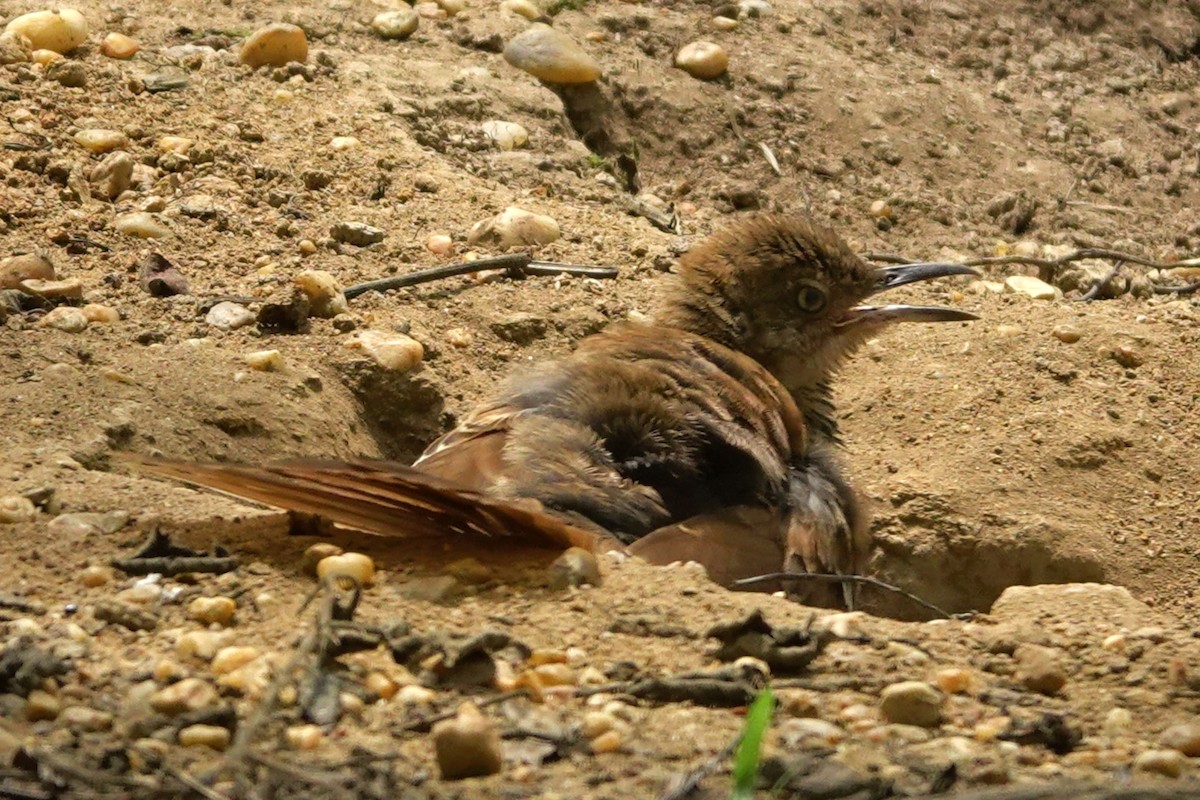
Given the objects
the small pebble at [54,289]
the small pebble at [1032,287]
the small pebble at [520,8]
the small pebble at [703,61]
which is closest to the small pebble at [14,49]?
the small pebble at [54,289]

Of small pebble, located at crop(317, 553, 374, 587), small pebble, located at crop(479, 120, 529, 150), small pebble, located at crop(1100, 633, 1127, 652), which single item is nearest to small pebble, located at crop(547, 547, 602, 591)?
small pebble, located at crop(317, 553, 374, 587)

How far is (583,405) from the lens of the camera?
382 centimetres

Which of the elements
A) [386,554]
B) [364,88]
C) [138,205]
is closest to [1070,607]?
[386,554]

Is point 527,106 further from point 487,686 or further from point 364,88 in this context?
point 487,686

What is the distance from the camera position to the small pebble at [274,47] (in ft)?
20.1

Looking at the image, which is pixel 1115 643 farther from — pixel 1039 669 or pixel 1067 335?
pixel 1067 335

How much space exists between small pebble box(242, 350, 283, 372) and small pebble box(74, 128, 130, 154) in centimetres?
136

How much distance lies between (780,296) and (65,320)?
2.02 metres

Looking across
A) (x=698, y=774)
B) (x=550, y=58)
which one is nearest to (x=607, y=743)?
(x=698, y=774)

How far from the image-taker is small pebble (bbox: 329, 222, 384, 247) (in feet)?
17.7

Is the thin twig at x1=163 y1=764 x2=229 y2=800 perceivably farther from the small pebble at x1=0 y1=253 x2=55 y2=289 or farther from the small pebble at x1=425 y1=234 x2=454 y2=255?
the small pebble at x1=425 y1=234 x2=454 y2=255

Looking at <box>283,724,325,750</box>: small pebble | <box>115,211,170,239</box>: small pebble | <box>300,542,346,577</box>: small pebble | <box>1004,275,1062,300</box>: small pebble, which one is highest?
<box>283,724,325,750</box>: small pebble

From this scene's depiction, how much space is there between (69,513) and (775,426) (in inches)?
69.1

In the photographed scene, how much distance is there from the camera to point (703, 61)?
23.0ft
